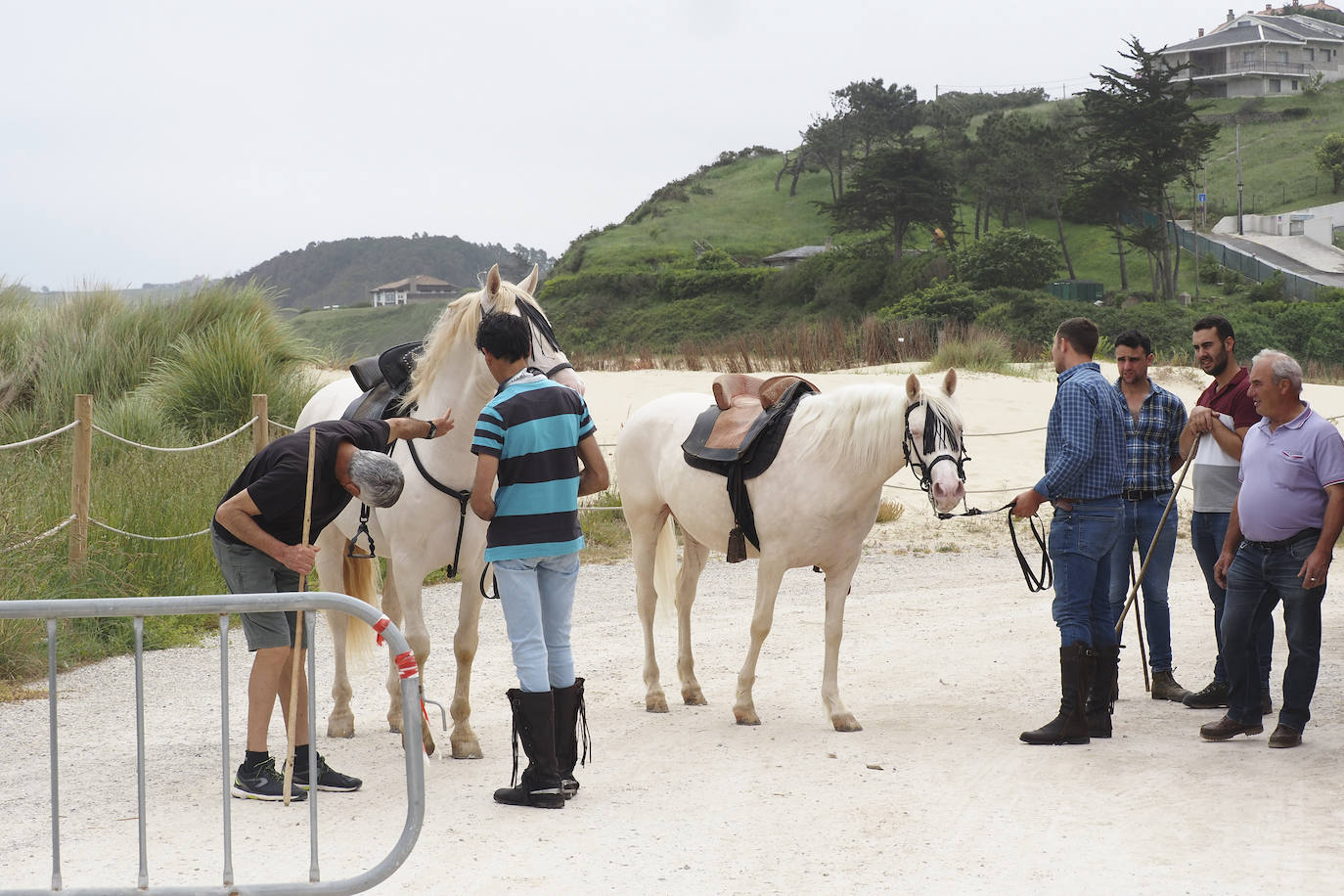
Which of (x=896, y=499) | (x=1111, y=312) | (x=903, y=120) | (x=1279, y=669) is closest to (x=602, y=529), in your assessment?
(x=896, y=499)

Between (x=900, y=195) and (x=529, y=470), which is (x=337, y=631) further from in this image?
(x=900, y=195)

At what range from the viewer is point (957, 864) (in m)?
4.12

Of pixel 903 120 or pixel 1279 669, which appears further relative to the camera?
pixel 903 120

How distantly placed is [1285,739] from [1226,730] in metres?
0.26

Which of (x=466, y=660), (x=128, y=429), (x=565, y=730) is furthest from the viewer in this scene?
(x=128, y=429)

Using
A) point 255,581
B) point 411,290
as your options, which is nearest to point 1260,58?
point 411,290

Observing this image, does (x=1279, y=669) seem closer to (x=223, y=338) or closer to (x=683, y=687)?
(x=683, y=687)

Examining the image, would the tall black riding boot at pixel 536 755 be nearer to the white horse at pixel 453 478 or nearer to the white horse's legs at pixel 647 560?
the white horse at pixel 453 478

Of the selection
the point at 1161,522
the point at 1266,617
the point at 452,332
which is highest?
the point at 452,332

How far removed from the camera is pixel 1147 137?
49.3 m

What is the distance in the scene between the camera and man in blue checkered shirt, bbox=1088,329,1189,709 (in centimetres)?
660

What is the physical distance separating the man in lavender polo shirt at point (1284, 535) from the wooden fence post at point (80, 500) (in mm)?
7424

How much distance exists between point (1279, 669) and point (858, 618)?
2.97 meters

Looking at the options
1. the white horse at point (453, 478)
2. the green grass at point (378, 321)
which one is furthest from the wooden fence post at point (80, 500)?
the green grass at point (378, 321)
